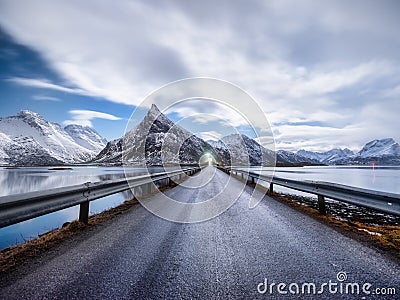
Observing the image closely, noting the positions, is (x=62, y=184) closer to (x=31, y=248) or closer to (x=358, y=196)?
(x=31, y=248)

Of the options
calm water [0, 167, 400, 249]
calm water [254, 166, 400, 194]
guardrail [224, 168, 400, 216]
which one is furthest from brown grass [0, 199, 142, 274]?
calm water [254, 166, 400, 194]

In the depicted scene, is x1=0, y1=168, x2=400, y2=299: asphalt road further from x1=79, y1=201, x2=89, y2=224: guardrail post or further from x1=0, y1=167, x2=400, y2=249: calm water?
x1=0, y1=167, x2=400, y2=249: calm water

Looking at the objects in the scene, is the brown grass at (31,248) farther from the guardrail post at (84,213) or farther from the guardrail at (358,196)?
the guardrail at (358,196)

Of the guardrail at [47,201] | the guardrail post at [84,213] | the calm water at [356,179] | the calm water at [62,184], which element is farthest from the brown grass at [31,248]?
the calm water at [356,179]

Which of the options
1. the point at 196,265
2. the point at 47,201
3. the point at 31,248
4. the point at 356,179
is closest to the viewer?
the point at 196,265

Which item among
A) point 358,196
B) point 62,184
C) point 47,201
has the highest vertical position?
point 358,196

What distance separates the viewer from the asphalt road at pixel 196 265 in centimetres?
287

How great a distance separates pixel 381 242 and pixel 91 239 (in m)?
5.51

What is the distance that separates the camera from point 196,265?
3.62 metres

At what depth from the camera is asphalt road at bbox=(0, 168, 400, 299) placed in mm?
2865

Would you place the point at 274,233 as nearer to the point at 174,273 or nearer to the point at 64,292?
the point at 174,273

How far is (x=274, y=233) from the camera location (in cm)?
541

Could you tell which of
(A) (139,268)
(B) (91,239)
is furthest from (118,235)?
(A) (139,268)

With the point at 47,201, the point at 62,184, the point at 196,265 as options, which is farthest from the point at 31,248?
the point at 62,184
